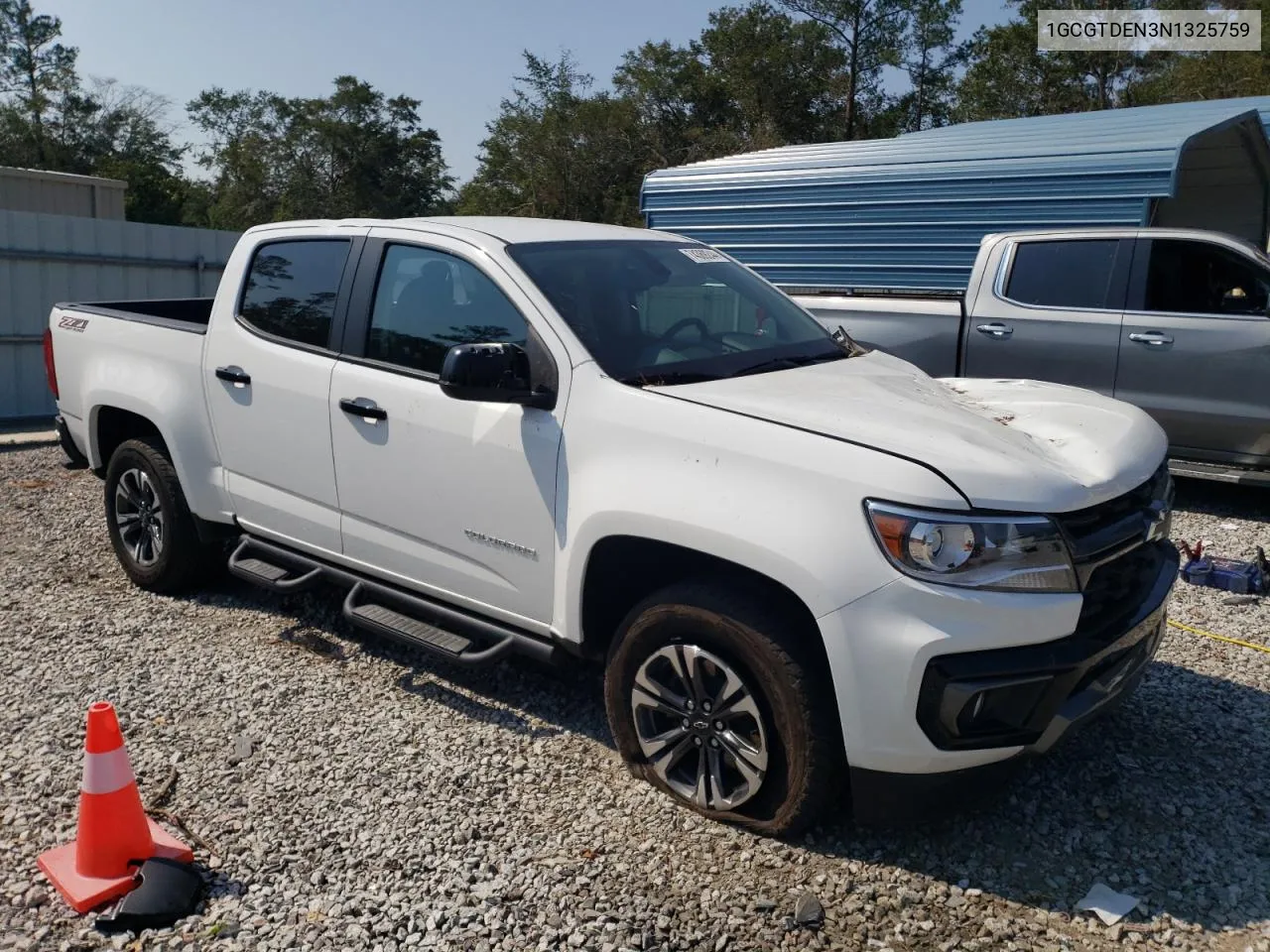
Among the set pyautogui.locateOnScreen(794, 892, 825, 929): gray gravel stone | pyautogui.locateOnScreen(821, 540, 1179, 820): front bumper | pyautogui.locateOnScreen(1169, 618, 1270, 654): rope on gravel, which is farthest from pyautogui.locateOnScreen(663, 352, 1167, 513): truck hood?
pyautogui.locateOnScreen(1169, 618, 1270, 654): rope on gravel

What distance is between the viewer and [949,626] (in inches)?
109

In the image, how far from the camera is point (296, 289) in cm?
464

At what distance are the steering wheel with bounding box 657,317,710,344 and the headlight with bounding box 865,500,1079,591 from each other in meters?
1.22

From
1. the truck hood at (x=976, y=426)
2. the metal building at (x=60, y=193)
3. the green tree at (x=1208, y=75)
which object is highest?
the green tree at (x=1208, y=75)

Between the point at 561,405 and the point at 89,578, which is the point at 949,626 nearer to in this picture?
the point at 561,405

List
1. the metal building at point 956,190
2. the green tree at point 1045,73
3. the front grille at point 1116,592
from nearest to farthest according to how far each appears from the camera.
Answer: the front grille at point 1116,592, the metal building at point 956,190, the green tree at point 1045,73

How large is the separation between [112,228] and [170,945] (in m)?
11.7

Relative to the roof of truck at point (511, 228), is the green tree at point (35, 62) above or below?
above

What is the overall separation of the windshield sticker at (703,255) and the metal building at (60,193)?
18093 millimetres

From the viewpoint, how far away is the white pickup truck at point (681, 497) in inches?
112

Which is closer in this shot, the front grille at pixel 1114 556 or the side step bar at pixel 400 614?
the front grille at pixel 1114 556

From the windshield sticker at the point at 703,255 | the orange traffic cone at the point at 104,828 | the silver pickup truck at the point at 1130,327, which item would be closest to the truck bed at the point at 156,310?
the windshield sticker at the point at 703,255

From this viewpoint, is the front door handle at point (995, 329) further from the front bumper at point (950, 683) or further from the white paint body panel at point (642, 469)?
the front bumper at point (950, 683)

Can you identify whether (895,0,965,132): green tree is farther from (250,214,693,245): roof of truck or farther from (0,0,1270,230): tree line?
(250,214,693,245): roof of truck
